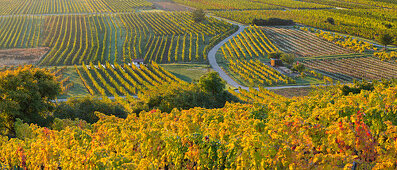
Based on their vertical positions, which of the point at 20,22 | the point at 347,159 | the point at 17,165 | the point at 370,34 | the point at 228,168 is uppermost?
the point at 347,159

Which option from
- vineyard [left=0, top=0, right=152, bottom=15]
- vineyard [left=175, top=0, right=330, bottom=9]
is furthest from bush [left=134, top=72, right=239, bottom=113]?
vineyard [left=175, top=0, right=330, bottom=9]

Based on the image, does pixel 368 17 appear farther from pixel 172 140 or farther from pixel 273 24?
pixel 172 140

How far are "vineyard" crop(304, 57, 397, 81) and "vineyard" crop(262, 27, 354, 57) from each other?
18.0ft

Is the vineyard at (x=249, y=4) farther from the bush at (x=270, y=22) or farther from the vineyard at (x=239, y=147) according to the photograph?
the vineyard at (x=239, y=147)

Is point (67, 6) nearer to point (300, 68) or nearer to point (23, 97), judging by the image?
point (300, 68)

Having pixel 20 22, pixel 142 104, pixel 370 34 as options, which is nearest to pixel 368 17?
pixel 370 34

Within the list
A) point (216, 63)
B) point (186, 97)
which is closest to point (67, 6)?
point (216, 63)

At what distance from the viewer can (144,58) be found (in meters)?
68.6

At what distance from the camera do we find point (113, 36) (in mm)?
85375

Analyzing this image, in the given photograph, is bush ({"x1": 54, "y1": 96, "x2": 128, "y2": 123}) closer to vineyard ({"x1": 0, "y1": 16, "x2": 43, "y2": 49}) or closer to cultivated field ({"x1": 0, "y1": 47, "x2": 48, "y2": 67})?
cultivated field ({"x1": 0, "y1": 47, "x2": 48, "y2": 67})

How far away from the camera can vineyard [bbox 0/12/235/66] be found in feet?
229

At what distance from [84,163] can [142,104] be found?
79.2 ft

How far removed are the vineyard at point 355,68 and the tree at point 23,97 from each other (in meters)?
43.1

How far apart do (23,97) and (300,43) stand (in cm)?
6223
